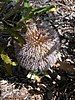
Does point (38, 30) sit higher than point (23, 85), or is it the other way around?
point (38, 30)

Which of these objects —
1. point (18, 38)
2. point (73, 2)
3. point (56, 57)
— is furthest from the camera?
point (73, 2)

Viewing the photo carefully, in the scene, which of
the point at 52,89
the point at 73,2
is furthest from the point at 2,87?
the point at 73,2

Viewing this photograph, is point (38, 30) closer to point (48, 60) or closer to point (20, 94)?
point (48, 60)

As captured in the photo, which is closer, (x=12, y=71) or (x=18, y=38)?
(x=18, y=38)

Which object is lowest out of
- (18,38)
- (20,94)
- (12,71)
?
(20,94)

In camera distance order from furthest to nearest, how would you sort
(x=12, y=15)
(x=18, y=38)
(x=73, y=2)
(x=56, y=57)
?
(x=73, y=2), (x=12, y=15), (x=56, y=57), (x=18, y=38)

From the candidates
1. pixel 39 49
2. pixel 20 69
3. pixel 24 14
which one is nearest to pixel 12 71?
pixel 20 69
